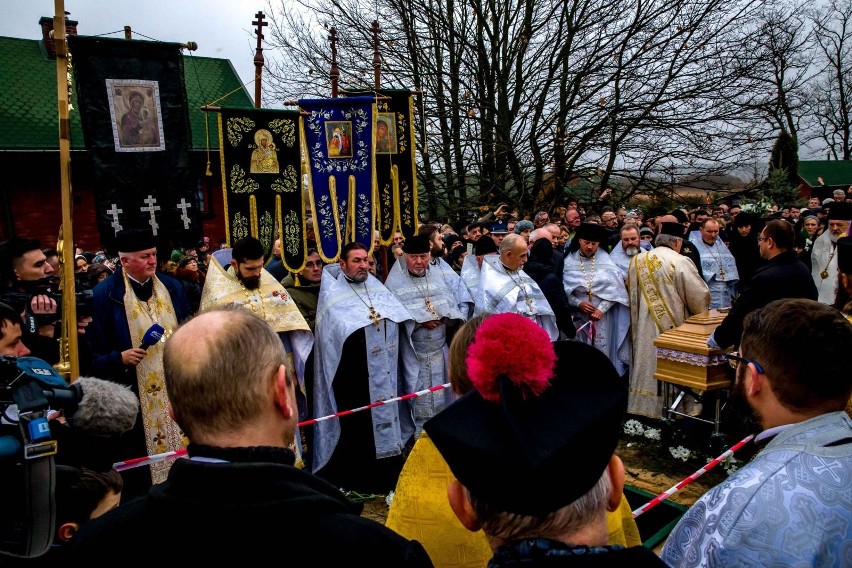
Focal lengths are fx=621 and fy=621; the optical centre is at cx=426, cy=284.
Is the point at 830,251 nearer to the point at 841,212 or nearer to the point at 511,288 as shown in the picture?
the point at 841,212

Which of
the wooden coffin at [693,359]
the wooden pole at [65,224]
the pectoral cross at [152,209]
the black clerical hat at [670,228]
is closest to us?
the wooden pole at [65,224]

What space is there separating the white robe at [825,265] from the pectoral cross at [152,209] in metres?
7.09

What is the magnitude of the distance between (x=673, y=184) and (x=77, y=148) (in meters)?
14.4

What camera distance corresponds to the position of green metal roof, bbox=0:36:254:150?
14.8 meters

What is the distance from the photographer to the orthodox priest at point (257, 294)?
473 cm

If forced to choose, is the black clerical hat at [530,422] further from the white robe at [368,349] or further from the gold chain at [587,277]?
the gold chain at [587,277]

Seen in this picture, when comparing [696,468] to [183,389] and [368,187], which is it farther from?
[183,389]

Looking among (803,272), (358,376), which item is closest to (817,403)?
(803,272)

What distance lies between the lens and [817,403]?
183 centimetres

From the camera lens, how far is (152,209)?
4.16 m

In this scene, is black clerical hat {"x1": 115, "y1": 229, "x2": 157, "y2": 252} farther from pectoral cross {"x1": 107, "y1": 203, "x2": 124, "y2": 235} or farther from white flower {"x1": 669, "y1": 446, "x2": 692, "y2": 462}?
white flower {"x1": 669, "y1": 446, "x2": 692, "y2": 462}

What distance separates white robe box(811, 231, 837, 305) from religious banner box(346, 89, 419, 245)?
4.90 meters

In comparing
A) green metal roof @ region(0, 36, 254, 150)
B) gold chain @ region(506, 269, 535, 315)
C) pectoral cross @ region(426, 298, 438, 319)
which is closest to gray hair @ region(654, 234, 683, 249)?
gold chain @ region(506, 269, 535, 315)

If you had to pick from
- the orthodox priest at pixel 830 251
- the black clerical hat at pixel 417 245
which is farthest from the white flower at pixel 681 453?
the orthodox priest at pixel 830 251
